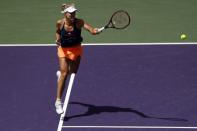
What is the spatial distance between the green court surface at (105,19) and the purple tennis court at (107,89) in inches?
30.5

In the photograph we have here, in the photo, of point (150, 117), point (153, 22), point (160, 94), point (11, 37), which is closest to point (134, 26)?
point (153, 22)

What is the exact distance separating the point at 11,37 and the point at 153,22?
4.07m

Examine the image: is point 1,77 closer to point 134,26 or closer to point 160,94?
point 160,94

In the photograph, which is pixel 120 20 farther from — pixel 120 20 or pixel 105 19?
pixel 105 19

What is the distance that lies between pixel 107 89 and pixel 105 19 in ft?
15.3

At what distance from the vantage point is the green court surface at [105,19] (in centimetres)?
1564

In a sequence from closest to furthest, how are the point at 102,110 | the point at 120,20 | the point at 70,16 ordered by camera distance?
the point at 70,16 < the point at 120,20 < the point at 102,110

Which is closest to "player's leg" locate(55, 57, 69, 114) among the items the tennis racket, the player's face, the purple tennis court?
the purple tennis court

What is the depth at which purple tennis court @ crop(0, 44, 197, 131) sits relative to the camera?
11.2 m

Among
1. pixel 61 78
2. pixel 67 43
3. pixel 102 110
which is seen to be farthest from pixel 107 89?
pixel 67 43

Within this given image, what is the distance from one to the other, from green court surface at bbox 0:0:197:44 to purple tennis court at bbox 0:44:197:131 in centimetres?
77

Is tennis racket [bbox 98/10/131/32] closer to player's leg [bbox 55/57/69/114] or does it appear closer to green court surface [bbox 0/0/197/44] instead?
player's leg [bbox 55/57/69/114]

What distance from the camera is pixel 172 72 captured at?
13.2 meters

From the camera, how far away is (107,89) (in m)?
12.6
